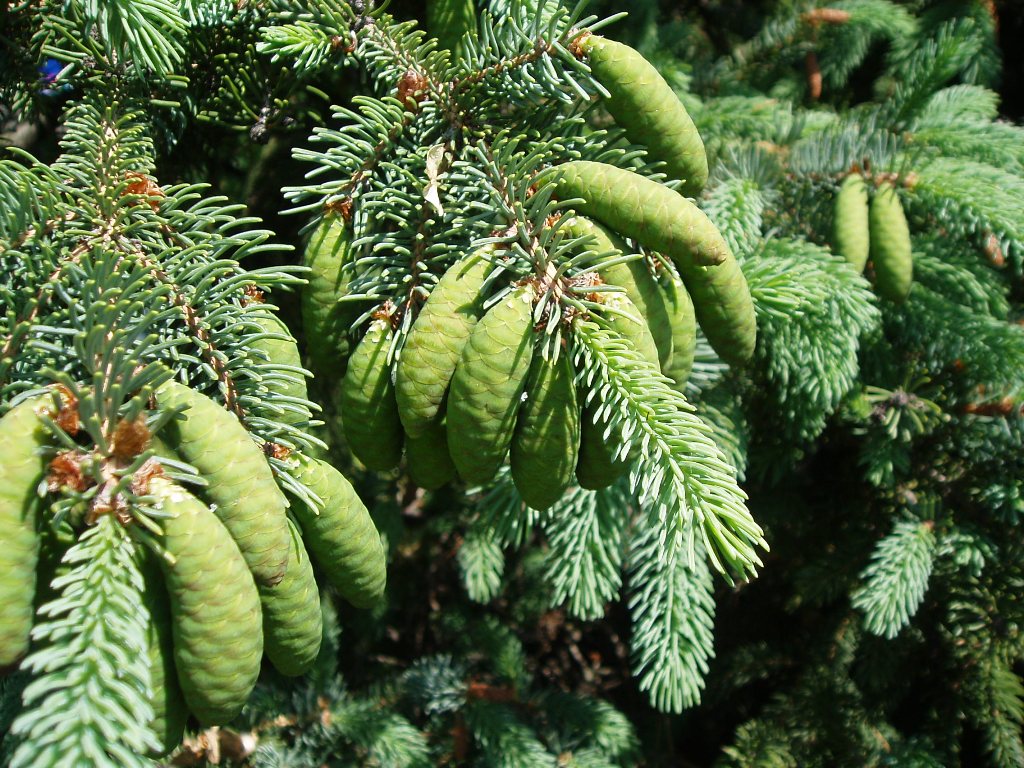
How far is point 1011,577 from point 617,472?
3.97 ft

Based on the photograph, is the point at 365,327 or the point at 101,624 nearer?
the point at 101,624

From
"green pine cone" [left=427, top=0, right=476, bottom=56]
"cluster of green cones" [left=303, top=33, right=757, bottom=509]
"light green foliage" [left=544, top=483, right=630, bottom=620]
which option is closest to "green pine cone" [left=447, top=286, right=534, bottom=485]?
"cluster of green cones" [left=303, top=33, right=757, bottom=509]

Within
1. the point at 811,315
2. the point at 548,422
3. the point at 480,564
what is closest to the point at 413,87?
the point at 548,422

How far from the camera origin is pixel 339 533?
2.37ft

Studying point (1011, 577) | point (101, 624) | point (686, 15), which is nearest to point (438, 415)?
point (101, 624)

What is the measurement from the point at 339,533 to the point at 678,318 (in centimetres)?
42

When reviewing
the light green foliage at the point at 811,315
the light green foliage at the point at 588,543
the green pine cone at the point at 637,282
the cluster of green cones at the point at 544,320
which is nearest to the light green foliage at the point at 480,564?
the light green foliage at the point at 588,543

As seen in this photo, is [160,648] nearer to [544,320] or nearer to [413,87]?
[544,320]

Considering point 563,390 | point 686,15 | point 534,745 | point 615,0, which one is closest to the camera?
point 563,390

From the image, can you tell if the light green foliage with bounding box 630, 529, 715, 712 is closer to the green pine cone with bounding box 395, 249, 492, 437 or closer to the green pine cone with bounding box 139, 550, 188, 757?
the green pine cone with bounding box 395, 249, 492, 437

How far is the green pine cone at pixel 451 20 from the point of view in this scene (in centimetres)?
104

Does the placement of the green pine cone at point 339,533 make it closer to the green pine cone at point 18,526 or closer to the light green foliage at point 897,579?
the green pine cone at point 18,526

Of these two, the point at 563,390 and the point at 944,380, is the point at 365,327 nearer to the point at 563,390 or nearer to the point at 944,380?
the point at 563,390

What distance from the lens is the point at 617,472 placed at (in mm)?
780
